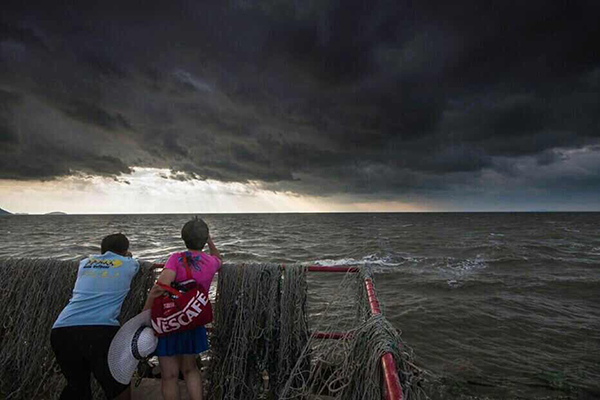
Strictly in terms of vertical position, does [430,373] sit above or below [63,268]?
below

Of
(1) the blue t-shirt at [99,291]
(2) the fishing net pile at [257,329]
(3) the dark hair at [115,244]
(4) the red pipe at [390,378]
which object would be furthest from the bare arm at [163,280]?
(4) the red pipe at [390,378]

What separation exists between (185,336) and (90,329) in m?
0.85

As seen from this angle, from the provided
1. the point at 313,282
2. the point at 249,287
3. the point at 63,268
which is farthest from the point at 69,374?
the point at 313,282

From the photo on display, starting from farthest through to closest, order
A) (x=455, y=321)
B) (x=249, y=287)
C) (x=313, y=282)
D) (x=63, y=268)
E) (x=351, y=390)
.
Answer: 1. (x=313, y=282)
2. (x=455, y=321)
3. (x=63, y=268)
4. (x=249, y=287)
5. (x=351, y=390)

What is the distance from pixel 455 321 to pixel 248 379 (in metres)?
8.95

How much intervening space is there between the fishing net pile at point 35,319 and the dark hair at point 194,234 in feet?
3.82

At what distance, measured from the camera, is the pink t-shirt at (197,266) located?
110 inches

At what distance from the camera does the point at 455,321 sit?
33.2ft

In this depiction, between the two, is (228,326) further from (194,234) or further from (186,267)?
(194,234)

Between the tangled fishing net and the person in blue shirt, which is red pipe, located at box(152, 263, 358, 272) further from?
Answer: the person in blue shirt

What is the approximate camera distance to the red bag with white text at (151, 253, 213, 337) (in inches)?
105

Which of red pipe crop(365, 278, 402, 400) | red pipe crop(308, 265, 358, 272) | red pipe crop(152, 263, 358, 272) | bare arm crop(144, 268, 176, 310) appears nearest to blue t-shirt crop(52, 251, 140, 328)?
bare arm crop(144, 268, 176, 310)

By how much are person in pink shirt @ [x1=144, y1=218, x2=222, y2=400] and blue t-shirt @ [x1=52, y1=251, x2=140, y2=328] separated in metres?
0.38

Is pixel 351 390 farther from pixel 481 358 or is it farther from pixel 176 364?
pixel 481 358
